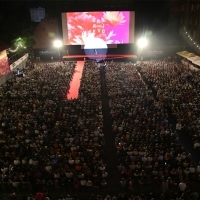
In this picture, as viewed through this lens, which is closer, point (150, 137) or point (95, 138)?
point (150, 137)

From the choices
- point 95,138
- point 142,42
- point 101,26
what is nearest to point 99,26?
point 101,26

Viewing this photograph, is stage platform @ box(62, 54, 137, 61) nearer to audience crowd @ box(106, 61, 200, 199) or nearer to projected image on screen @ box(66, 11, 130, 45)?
projected image on screen @ box(66, 11, 130, 45)

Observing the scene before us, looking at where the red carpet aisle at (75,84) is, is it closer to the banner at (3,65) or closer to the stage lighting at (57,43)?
the stage lighting at (57,43)

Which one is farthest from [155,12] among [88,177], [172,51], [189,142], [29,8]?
[88,177]

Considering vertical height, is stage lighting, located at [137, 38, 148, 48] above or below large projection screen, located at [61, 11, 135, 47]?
below

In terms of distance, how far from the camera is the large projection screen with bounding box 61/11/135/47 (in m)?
38.1

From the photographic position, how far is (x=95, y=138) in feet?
46.7

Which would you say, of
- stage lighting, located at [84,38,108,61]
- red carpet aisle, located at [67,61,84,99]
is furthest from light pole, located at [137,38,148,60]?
red carpet aisle, located at [67,61,84,99]

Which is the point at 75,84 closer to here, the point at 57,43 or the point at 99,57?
the point at 99,57

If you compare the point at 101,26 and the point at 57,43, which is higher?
the point at 101,26

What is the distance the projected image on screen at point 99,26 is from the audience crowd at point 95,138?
54.5 ft

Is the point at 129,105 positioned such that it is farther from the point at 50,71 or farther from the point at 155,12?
the point at 155,12

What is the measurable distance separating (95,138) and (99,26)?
27.2 m

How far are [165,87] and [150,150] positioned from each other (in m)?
10.0
